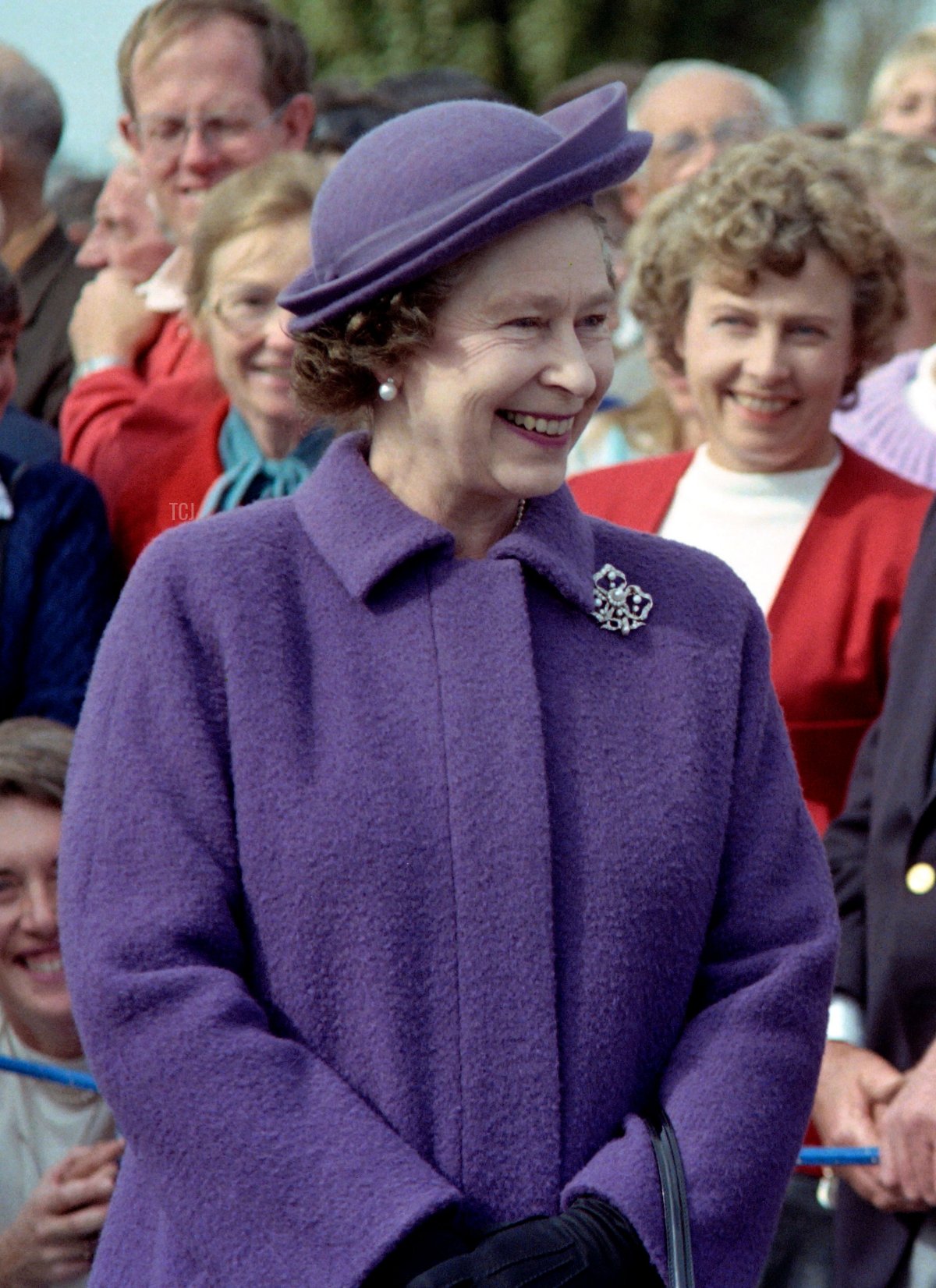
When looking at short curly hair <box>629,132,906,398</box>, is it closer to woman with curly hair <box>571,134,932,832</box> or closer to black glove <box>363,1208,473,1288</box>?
woman with curly hair <box>571,134,932,832</box>

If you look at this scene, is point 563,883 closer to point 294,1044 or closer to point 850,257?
point 294,1044

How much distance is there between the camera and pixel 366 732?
226 cm

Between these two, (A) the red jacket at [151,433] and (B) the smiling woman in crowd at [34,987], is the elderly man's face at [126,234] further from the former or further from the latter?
(B) the smiling woman in crowd at [34,987]

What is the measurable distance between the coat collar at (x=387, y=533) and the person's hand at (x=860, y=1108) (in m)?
1.02

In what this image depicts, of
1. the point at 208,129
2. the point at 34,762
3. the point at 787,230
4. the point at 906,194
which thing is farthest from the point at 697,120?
the point at 34,762

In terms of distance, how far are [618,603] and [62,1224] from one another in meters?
1.54

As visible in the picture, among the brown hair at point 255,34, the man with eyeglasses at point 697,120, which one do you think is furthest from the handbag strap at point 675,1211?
the man with eyeglasses at point 697,120

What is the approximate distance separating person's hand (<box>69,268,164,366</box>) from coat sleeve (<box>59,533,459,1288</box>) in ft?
9.03

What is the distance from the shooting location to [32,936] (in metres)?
3.56

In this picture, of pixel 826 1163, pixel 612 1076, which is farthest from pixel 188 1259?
pixel 826 1163

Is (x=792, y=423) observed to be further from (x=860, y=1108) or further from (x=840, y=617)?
(x=860, y=1108)

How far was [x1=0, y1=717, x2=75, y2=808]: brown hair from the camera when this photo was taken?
3562 millimetres

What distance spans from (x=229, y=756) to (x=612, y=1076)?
1.77 feet

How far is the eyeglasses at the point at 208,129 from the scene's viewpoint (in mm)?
4777
